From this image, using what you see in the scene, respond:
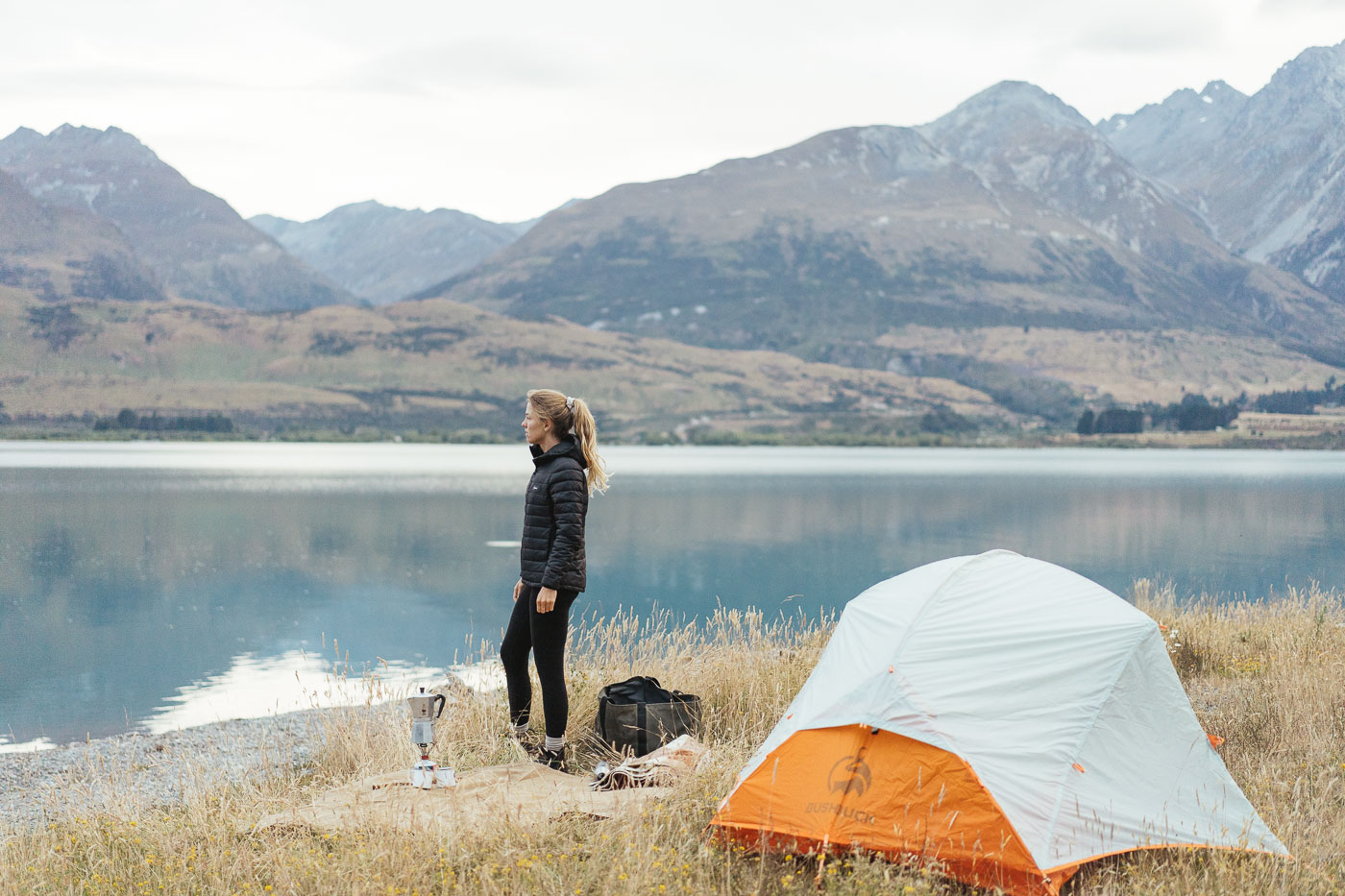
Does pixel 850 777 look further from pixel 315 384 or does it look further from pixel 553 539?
pixel 315 384

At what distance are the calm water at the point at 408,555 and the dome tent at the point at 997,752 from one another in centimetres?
573

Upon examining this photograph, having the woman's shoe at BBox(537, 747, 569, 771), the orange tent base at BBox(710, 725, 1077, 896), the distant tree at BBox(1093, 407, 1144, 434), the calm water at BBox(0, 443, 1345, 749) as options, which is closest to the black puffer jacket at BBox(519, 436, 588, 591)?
the woman's shoe at BBox(537, 747, 569, 771)

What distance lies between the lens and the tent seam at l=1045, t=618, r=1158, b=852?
5.29 m

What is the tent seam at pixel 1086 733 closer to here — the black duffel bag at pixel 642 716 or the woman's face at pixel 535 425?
the black duffel bag at pixel 642 716

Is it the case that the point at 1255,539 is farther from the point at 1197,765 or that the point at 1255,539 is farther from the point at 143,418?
the point at 143,418

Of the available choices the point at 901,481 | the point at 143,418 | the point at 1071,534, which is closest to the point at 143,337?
the point at 143,418

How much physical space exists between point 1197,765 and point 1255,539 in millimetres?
38464

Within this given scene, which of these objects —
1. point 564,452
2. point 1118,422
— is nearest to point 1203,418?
point 1118,422

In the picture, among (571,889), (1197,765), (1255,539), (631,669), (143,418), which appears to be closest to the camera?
(571,889)

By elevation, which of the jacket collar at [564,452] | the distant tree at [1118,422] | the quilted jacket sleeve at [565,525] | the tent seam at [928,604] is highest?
the jacket collar at [564,452]

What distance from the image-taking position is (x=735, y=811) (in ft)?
18.4

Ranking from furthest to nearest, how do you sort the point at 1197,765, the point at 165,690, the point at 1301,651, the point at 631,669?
1. the point at 165,690
2. the point at 1301,651
3. the point at 631,669
4. the point at 1197,765

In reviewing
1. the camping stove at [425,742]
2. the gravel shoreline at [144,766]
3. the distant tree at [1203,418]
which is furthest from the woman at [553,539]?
the distant tree at [1203,418]

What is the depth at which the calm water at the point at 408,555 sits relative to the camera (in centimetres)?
1828
